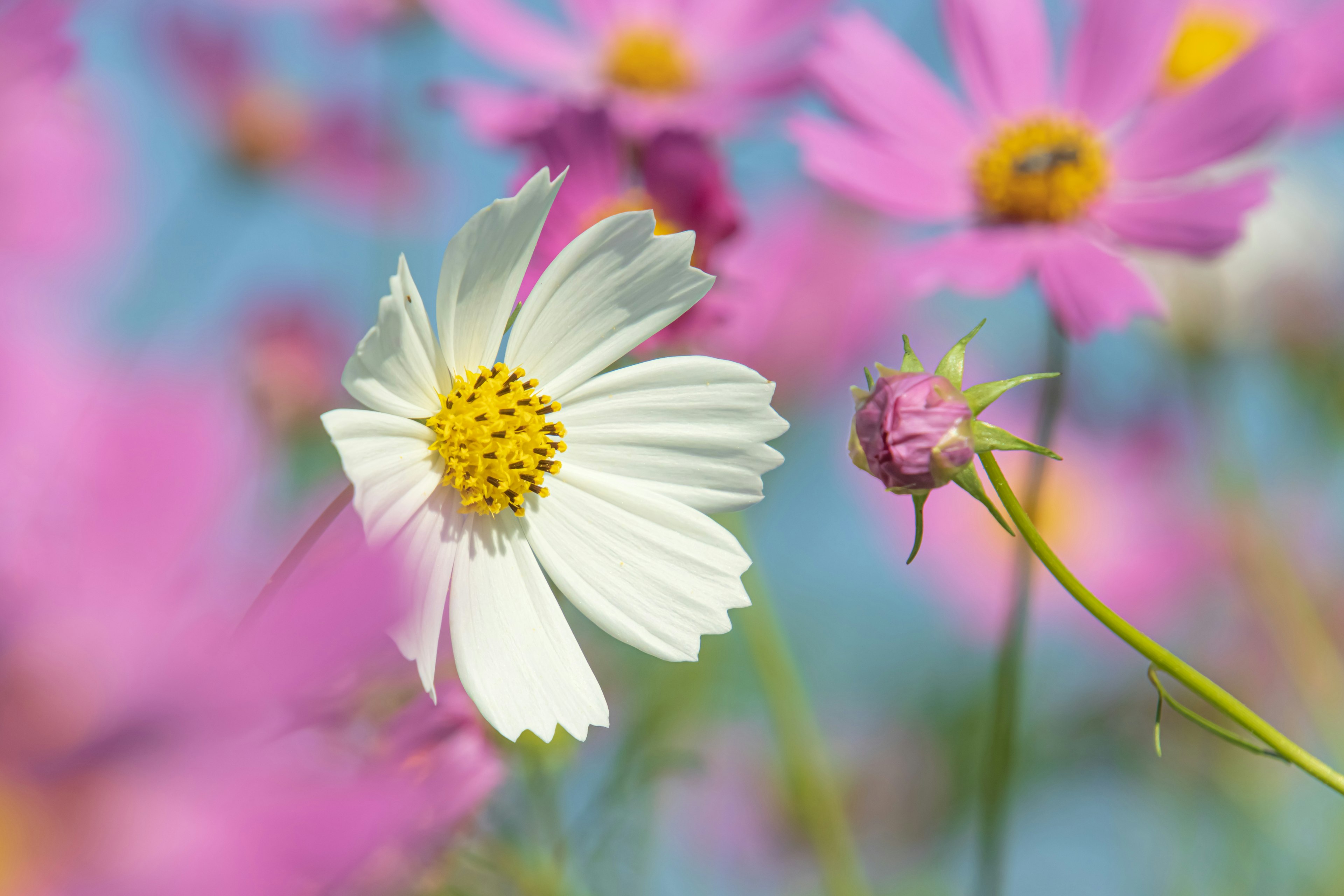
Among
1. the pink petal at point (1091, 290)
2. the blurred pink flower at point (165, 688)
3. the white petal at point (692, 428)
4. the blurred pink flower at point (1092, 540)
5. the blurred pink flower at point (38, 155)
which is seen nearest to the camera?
the blurred pink flower at point (165, 688)

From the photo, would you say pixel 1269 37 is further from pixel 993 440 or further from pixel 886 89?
pixel 993 440

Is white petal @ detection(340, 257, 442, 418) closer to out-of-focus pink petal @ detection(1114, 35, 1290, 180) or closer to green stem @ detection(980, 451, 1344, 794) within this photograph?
green stem @ detection(980, 451, 1344, 794)

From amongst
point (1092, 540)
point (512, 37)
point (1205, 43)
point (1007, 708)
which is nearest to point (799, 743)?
point (1007, 708)

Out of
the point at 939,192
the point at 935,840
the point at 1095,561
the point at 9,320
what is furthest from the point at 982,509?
the point at 9,320

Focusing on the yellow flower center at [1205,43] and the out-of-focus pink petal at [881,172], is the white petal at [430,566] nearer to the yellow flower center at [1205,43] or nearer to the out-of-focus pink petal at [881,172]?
the out-of-focus pink petal at [881,172]

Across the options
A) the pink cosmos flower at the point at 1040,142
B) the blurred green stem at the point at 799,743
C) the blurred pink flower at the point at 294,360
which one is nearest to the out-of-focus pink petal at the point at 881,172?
the pink cosmos flower at the point at 1040,142

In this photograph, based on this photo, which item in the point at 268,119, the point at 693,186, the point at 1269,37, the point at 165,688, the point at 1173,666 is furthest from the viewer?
the point at 268,119

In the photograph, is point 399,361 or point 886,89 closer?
point 399,361

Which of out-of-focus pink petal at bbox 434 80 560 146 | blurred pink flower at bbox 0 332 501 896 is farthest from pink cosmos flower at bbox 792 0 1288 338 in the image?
blurred pink flower at bbox 0 332 501 896
